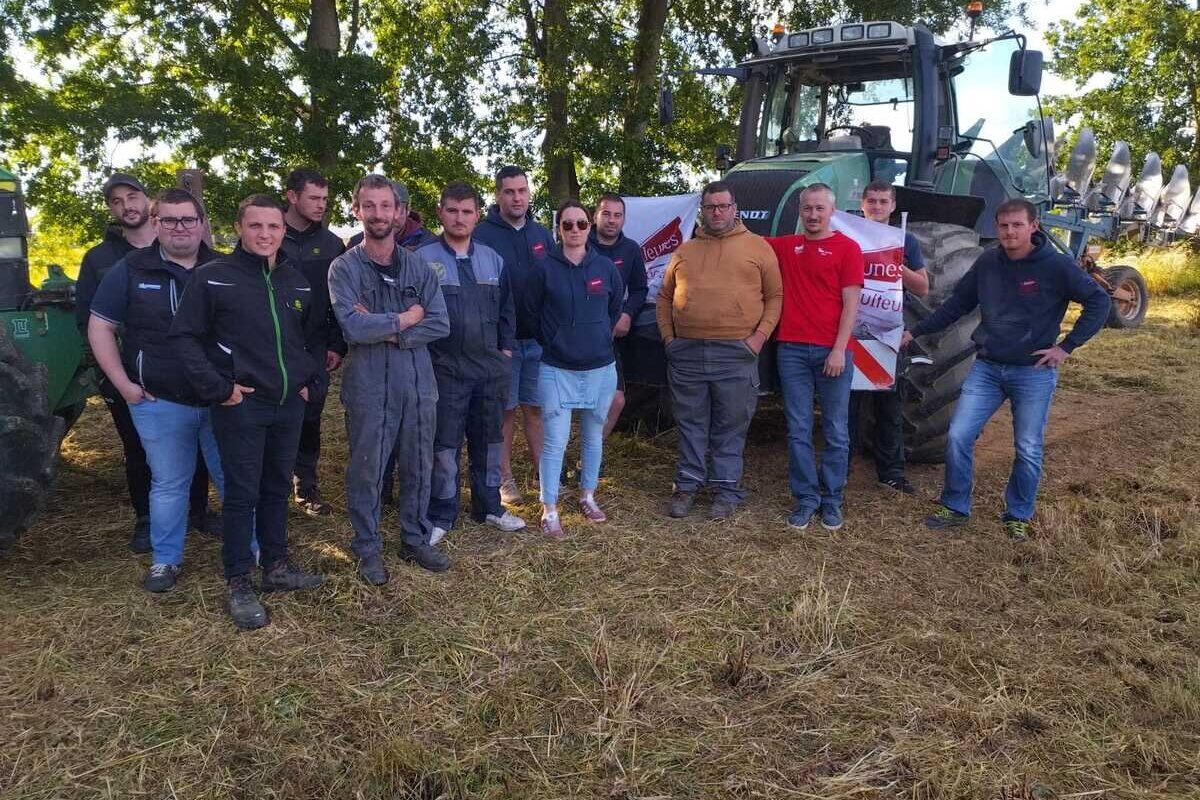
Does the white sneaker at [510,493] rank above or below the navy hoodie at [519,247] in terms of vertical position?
below

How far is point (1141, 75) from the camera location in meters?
22.4

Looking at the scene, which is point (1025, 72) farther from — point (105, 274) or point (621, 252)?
point (105, 274)

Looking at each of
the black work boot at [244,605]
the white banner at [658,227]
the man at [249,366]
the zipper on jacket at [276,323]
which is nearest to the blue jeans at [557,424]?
the white banner at [658,227]

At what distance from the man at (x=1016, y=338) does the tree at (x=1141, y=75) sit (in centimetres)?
2086

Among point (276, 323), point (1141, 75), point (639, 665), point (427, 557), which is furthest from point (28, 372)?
point (1141, 75)

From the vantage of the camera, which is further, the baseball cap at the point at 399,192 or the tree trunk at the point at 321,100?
the tree trunk at the point at 321,100

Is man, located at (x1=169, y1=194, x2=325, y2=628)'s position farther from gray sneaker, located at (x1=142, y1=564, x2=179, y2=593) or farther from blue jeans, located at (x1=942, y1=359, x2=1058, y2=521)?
blue jeans, located at (x1=942, y1=359, x2=1058, y2=521)

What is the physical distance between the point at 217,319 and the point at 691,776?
2379 millimetres

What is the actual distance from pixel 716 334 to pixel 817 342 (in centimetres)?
53

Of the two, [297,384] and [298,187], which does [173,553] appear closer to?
[297,384]

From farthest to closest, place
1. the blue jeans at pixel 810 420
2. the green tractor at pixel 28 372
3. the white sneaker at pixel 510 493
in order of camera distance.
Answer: the white sneaker at pixel 510 493 < the blue jeans at pixel 810 420 < the green tractor at pixel 28 372

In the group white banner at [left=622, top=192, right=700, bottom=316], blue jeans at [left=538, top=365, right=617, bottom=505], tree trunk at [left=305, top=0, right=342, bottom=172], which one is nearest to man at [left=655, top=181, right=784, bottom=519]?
blue jeans at [left=538, top=365, right=617, bottom=505]

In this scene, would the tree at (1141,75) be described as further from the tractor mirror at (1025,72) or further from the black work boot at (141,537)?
the black work boot at (141,537)

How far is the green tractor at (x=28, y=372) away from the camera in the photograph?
3387mm
